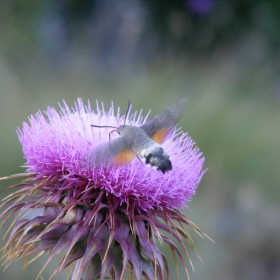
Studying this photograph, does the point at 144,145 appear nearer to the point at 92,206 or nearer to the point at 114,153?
the point at 114,153

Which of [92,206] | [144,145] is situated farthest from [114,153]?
[92,206]

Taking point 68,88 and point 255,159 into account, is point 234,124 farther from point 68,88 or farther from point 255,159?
point 68,88

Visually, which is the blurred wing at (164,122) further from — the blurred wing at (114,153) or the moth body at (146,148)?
the blurred wing at (114,153)

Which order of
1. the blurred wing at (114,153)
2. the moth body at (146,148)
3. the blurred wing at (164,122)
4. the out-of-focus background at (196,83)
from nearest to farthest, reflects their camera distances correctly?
1. the moth body at (146,148)
2. the blurred wing at (114,153)
3. the blurred wing at (164,122)
4. the out-of-focus background at (196,83)

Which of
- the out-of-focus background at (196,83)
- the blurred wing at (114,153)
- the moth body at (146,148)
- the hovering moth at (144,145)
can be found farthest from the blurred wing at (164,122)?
the out-of-focus background at (196,83)

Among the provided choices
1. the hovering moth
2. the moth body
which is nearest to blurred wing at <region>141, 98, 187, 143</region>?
the hovering moth

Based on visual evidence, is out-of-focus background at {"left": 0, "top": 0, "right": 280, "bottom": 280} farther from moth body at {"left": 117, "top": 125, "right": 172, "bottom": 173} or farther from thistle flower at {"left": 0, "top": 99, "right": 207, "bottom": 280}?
moth body at {"left": 117, "top": 125, "right": 172, "bottom": 173}
